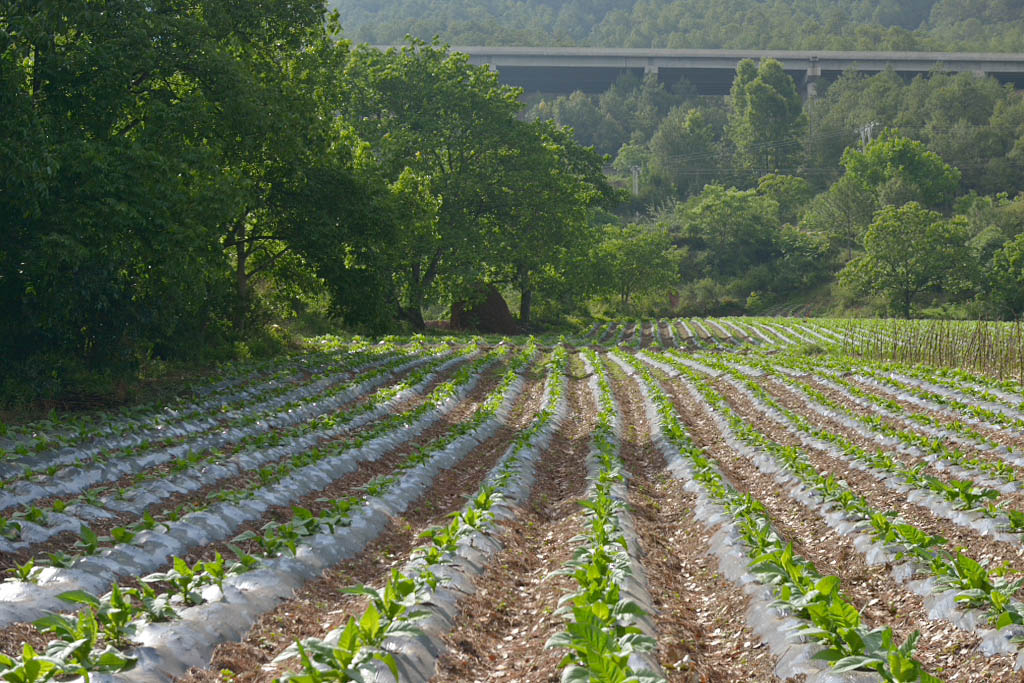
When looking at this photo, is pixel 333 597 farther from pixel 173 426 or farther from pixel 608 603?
pixel 173 426

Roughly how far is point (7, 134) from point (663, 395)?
14985 millimetres

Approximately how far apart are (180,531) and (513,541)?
3359 mm

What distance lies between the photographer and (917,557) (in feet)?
25.1

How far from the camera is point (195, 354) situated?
22.5 m

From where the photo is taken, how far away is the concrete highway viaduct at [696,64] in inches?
5610

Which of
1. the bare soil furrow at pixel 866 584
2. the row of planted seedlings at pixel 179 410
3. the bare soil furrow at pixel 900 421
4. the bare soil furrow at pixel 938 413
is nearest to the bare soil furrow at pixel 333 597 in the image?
the bare soil furrow at pixel 866 584

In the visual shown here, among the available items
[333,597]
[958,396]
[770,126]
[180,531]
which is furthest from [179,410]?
[770,126]

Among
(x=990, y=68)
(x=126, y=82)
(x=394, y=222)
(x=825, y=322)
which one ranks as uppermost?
(x=990, y=68)

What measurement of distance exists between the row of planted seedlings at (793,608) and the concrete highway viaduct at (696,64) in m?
143

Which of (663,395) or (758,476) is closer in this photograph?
(758,476)

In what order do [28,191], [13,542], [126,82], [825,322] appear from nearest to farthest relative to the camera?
1. [13,542]
2. [28,191]
3. [126,82]
4. [825,322]

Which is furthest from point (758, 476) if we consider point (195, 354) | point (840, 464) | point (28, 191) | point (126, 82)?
point (195, 354)

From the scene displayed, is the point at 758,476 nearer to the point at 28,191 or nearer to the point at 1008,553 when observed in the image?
the point at 1008,553

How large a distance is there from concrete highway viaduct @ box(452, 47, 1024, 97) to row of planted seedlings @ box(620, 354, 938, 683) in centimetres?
14289
